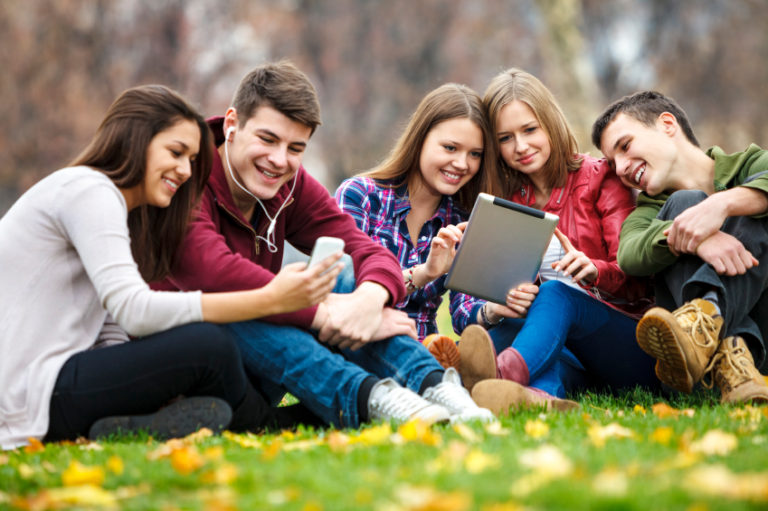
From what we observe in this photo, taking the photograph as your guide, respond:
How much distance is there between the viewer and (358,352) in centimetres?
346

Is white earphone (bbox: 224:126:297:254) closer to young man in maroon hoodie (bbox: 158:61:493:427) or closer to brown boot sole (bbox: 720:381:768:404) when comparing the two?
young man in maroon hoodie (bbox: 158:61:493:427)

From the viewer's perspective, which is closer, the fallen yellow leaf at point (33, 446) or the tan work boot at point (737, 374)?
the fallen yellow leaf at point (33, 446)

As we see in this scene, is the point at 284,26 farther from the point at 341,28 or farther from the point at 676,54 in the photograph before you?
the point at 676,54

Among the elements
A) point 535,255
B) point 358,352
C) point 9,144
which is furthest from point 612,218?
point 9,144

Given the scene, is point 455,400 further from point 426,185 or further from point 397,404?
point 426,185

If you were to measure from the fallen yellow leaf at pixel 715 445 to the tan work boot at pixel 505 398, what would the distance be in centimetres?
89

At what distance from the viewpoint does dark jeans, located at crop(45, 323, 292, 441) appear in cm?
285

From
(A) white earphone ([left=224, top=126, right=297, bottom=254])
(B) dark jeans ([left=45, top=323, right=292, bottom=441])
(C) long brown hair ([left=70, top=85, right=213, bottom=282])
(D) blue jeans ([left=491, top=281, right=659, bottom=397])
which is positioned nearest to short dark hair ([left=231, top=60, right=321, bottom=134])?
(A) white earphone ([left=224, top=126, right=297, bottom=254])

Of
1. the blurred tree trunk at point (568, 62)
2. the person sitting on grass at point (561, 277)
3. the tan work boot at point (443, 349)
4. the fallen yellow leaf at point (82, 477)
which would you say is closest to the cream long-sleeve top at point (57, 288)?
the fallen yellow leaf at point (82, 477)

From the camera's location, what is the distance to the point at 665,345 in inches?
127

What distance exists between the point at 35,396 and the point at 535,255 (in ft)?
7.20

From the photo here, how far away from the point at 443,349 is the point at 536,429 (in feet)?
3.08

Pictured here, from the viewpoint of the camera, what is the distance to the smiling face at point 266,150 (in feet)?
11.5

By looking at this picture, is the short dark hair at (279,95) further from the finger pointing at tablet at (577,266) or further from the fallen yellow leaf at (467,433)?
the fallen yellow leaf at (467,433)
